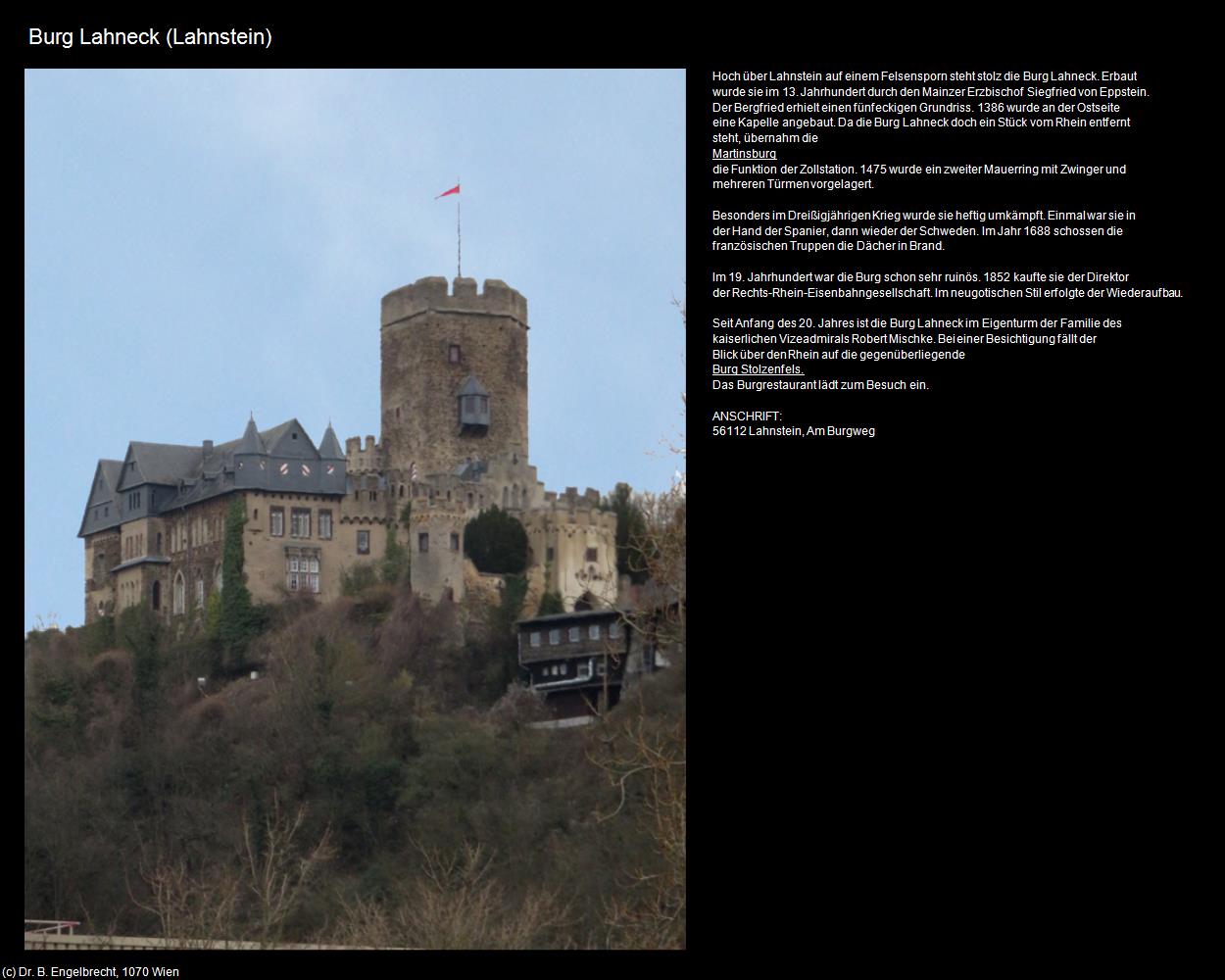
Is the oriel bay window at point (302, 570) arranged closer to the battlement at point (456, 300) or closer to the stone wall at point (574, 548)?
the stone wall at point (574, 548)

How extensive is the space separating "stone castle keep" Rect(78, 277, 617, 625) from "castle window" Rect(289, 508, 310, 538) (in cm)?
3

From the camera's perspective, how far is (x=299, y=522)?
66.4 m

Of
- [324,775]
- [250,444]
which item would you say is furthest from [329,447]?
[324,775]

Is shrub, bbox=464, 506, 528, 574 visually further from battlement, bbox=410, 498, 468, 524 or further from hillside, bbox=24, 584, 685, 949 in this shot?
hillside, bbox=24, 584, 685, 949

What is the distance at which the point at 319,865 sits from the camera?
50531 millimetres

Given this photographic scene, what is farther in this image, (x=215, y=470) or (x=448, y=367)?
(x=448, y=367)

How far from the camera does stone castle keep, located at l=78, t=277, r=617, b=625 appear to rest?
214 ft

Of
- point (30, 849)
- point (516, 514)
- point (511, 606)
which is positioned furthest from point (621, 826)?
point (516, 514)

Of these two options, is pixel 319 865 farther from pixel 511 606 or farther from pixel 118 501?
pixel 118 501

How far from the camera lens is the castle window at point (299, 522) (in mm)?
66188

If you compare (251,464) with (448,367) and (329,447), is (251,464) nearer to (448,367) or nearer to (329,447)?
(329,447)

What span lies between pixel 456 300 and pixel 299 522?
13310 millimetres

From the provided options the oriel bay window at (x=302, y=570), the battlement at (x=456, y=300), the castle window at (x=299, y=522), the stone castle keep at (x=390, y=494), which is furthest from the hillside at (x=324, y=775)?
the battlement at (x=456, y=300)

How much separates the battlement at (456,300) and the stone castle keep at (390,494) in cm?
7
